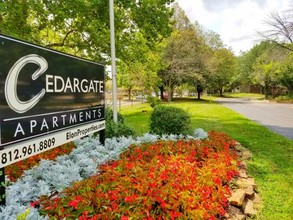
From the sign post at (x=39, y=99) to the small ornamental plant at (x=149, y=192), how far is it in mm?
582

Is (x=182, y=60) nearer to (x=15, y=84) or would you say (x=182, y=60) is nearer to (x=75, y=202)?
(x=15, y=84)

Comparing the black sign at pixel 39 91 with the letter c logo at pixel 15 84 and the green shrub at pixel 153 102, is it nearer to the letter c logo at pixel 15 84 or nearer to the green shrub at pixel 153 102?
the letter c logo at pixel 15 84

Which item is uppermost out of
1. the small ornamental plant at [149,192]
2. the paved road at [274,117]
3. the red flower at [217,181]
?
the small ornamental plant at [149,192]

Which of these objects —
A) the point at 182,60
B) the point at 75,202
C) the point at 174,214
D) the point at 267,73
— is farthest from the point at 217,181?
the point at 267,73

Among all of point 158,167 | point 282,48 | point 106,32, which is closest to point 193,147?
point 158,167

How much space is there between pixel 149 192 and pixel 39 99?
1483mm

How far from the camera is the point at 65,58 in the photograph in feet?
11.0

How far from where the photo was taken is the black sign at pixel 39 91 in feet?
7.70

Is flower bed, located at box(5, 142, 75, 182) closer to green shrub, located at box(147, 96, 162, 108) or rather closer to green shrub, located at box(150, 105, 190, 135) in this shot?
green shrub, located at box(150, 105, 190, 135)

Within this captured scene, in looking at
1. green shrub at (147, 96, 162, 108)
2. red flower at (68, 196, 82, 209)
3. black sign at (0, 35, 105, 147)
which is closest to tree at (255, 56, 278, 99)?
green shrub at (147, 96, 162, 108)

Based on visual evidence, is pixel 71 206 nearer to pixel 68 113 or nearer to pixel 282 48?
pixel 68 113

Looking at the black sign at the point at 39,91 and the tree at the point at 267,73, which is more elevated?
the tree at the point at 267,73

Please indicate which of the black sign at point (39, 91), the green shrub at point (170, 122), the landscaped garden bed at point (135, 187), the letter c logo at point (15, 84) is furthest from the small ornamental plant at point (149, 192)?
the green shrub at point (170, 122)

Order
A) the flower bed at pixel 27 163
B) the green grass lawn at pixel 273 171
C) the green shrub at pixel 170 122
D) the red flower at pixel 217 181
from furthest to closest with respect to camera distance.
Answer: the green shrub at pixel 170 122, the green grass lawn at pixel 273 171, the red flower at pixel 217 181, the flower bed at pixel 27 163
